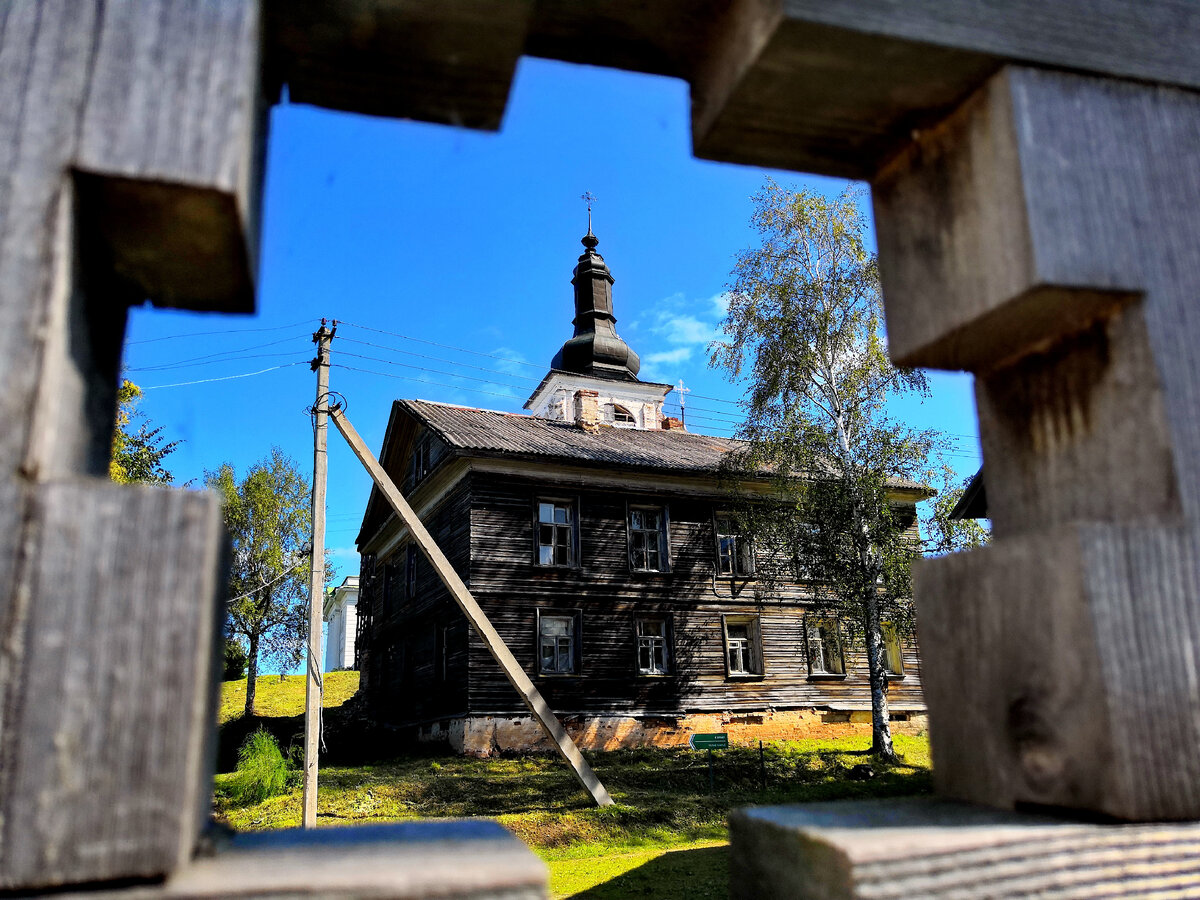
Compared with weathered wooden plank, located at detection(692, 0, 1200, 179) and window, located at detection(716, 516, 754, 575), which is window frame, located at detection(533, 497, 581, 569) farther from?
weathered wooden plank, located at detection(692, 0, 1200, 179)

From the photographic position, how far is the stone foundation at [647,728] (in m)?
20.2

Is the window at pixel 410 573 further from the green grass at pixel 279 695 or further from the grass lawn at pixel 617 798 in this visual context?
the green grass at pixel 279 695

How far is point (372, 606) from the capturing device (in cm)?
3256

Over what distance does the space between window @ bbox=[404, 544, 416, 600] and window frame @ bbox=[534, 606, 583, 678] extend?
19.6 ft

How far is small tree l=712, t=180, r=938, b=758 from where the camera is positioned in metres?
18.6

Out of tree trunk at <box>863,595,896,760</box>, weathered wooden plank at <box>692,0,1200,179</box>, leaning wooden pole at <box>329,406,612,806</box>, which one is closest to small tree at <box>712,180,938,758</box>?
tree trunk at <box>863,595,896,760</box>

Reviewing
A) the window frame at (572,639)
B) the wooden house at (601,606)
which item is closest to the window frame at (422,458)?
the wooden house at (601,606)

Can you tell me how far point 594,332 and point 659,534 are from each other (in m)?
24.7

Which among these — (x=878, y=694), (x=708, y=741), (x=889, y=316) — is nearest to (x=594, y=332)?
(x=878, y=694)

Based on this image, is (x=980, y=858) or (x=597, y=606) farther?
(x=597, y=606)

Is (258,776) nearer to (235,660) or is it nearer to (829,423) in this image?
(829,423)

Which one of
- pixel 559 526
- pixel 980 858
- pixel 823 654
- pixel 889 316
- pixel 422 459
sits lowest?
pixel 823 654

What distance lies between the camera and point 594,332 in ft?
154

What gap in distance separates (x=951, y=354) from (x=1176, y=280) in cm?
28
